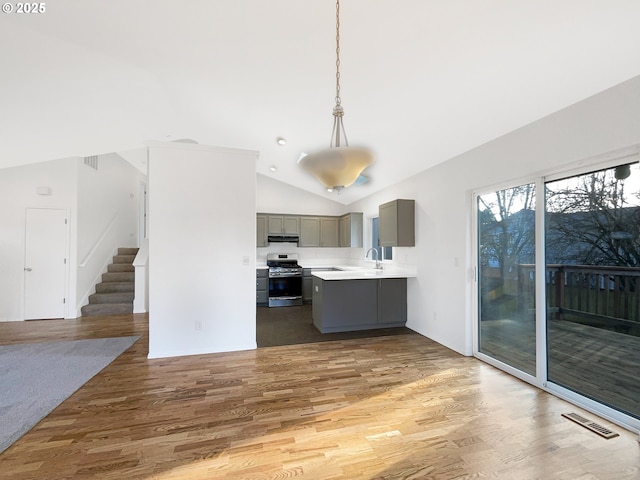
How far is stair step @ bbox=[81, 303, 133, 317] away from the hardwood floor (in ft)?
9.01

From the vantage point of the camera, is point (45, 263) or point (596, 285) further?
point (45, 263)

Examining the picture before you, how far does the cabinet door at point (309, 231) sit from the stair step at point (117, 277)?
12.5 ft

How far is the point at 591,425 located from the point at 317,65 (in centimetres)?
360

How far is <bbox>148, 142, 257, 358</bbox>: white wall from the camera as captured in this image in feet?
10.8

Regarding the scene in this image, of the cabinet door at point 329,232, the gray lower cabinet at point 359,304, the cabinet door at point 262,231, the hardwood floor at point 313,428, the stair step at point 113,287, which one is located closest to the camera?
the hardwood floor at point 313,428

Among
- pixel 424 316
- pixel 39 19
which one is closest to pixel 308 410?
pixel 424 316

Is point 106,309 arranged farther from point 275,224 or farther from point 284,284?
point 275,224

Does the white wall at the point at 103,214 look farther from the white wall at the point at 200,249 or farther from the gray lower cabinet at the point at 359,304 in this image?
the gray lower cabinet at the point at 359,304

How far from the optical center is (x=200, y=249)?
3.42 meters

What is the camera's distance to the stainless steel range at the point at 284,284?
19.5 ft

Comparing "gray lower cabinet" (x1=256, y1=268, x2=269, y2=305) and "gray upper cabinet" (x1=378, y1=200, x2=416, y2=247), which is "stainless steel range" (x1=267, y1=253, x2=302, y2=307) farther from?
"gray upper cabinet" (x1=378, y1=200, x2=416, y2=247)

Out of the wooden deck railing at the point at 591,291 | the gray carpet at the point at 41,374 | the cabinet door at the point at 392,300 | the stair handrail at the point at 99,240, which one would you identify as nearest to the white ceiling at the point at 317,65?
the wooden deck railing at the point at 591,291

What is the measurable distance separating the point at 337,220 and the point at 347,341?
3.58 m

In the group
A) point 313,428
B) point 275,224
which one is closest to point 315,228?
point 275,224
